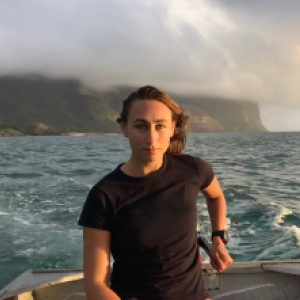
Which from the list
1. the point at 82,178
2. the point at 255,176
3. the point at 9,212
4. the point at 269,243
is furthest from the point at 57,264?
the point at 255,176

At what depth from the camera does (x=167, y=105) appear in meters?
3.03

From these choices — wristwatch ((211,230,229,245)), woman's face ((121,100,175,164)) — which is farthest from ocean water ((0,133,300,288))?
woman's face ((121,100,175,164))

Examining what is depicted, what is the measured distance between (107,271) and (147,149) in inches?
33.7

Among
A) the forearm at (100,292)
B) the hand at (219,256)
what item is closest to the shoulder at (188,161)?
the hand at (219,256)

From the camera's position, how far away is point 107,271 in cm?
288

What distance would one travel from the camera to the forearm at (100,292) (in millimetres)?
2742

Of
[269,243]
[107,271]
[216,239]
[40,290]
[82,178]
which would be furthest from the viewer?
[82,178]

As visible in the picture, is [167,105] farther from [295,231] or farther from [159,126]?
[295,231]

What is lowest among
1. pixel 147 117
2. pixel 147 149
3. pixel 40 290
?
pixel 40 290

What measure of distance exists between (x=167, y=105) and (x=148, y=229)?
2.83 ft

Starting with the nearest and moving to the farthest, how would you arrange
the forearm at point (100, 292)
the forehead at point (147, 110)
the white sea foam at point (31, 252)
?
the forearm at point (100, 292) < the forehead at point (147, 110) < the white sea foam at point (31, 252)

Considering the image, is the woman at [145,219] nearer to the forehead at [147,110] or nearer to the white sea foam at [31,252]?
the forehead at [147,110]

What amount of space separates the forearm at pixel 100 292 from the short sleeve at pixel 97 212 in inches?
14.4

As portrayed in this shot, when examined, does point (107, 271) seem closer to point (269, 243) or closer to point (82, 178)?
point (269, 243)
